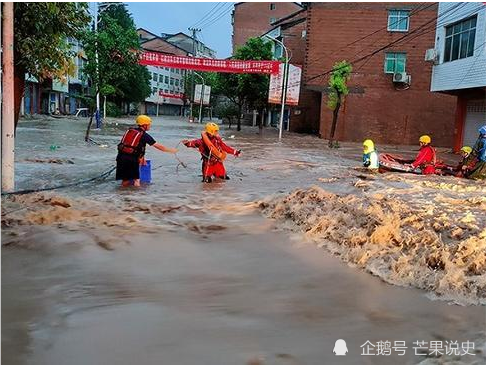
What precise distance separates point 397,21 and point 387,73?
3.00 meters

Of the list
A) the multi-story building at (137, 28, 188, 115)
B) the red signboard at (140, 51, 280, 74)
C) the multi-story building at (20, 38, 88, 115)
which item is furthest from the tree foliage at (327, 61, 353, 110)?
the multi-story building at (137, 28, 188, 115)

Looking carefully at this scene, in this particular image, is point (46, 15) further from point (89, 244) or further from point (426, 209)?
point (426, 209)

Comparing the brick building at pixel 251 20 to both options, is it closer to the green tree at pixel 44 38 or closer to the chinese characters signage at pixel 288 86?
the chinese characters signage at pixel 288 86

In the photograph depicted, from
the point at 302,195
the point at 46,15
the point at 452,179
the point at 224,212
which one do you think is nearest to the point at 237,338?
the point at 224,212

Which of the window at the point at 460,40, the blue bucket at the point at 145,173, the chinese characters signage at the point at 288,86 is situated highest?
the window at the point at 460,40

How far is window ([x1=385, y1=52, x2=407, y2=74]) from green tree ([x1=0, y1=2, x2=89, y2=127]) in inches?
995

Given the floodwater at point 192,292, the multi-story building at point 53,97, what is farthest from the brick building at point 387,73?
the floodwater at point 192,292

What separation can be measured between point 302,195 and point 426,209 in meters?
2.03

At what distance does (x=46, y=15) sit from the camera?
8.14m

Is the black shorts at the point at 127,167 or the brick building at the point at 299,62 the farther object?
the brick building at the point at 299,62

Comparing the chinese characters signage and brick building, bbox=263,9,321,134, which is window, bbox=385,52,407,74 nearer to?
the chinese characters signage

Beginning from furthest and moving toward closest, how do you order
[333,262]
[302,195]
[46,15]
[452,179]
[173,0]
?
1. [452,179]
2. [302,195]
3. [46,15]
4. [333,262]
5. [173,0]

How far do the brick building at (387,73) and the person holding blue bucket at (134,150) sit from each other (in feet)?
76.6

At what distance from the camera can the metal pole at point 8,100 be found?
24.1 feet
